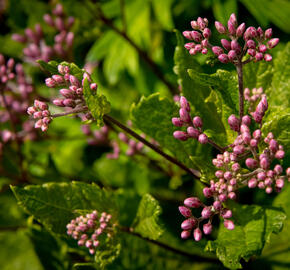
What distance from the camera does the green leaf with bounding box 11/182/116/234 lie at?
1.78 metres

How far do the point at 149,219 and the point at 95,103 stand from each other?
66cm

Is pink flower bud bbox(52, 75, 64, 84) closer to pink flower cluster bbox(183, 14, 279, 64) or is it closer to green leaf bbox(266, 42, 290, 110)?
pink flower cluster bbox(183, 14, 279, 64)

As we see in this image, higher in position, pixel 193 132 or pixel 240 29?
pixel 240 29

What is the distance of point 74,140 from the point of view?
334 centimetres

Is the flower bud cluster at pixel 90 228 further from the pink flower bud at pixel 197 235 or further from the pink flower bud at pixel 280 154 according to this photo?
the pink flower bud at pixel 280 154

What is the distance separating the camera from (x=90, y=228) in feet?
5.75

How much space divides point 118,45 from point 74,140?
3.05 ft

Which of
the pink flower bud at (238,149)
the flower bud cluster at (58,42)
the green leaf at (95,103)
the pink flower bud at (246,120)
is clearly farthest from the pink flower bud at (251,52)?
the flower bud cluster at (58,42)

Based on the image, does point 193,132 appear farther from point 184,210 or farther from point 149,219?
point 149,219

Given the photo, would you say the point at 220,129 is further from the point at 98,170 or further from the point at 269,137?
the point at 98,170

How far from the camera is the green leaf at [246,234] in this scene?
1458 millimetres

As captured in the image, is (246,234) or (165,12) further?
(165,12)

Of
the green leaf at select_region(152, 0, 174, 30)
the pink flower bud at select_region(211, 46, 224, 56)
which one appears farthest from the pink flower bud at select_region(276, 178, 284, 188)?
the green leaf at select_region(152, 0, 174, 30)

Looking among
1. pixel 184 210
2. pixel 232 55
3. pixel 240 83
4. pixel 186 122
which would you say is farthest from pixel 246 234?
pixel 232 55
